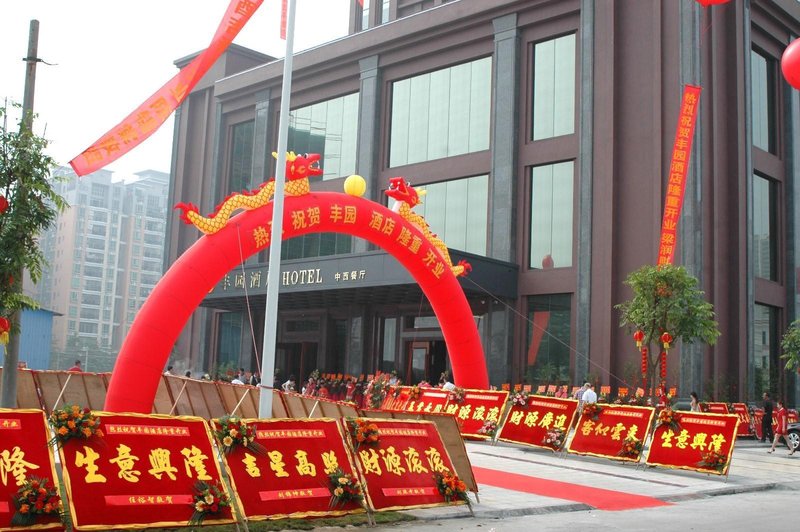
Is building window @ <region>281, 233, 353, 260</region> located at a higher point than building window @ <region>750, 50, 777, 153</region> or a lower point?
lower

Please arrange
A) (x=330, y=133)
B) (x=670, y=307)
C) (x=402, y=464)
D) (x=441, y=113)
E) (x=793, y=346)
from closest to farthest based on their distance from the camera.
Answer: (x=402, y=464) < (x=670, y=307) < (x=793, y=346) < (x=441, y=113) < (x=330, y=133)

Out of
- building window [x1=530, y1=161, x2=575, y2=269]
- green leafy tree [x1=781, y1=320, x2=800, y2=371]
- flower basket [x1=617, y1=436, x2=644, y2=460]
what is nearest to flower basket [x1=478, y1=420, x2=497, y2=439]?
flower basket [x1=617, y1=436, x2=644, y2=460]

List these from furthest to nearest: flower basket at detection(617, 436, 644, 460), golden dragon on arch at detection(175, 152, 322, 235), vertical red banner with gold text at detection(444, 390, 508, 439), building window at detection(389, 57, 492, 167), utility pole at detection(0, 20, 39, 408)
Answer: building window at detection(389, 57, 492, 167), vertical red banner with gold text at detection(444, 390, 508, 439), flower basket at detection(617, 436, 644, 460), golden dragon on arch at detection(175, 152, 322, 235), utility pole at detection(0, 20, 39, 408)

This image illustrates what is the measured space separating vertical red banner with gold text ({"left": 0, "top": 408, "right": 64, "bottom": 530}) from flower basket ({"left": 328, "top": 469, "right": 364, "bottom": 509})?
9.50 feet

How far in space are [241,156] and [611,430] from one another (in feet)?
107

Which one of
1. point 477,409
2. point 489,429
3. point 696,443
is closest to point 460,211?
point 477,409

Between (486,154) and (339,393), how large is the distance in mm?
11680

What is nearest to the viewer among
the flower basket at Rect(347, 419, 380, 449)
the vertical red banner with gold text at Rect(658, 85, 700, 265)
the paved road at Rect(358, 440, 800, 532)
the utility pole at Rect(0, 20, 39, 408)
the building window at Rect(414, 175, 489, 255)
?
the flower basket at Rect(347, 419, 380, 449)

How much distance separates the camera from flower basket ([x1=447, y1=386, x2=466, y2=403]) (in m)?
20.7

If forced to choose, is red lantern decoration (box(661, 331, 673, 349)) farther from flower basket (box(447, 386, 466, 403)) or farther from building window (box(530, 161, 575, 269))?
building window (box(530, 161, 575, 269))

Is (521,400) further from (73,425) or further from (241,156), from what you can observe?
(241,156)

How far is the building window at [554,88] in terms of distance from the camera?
33.3m

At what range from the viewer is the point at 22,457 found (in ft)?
25.3

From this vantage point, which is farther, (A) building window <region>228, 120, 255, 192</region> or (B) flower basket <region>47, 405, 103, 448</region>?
(A) building window <region>228, 120, 255, 192</region>
